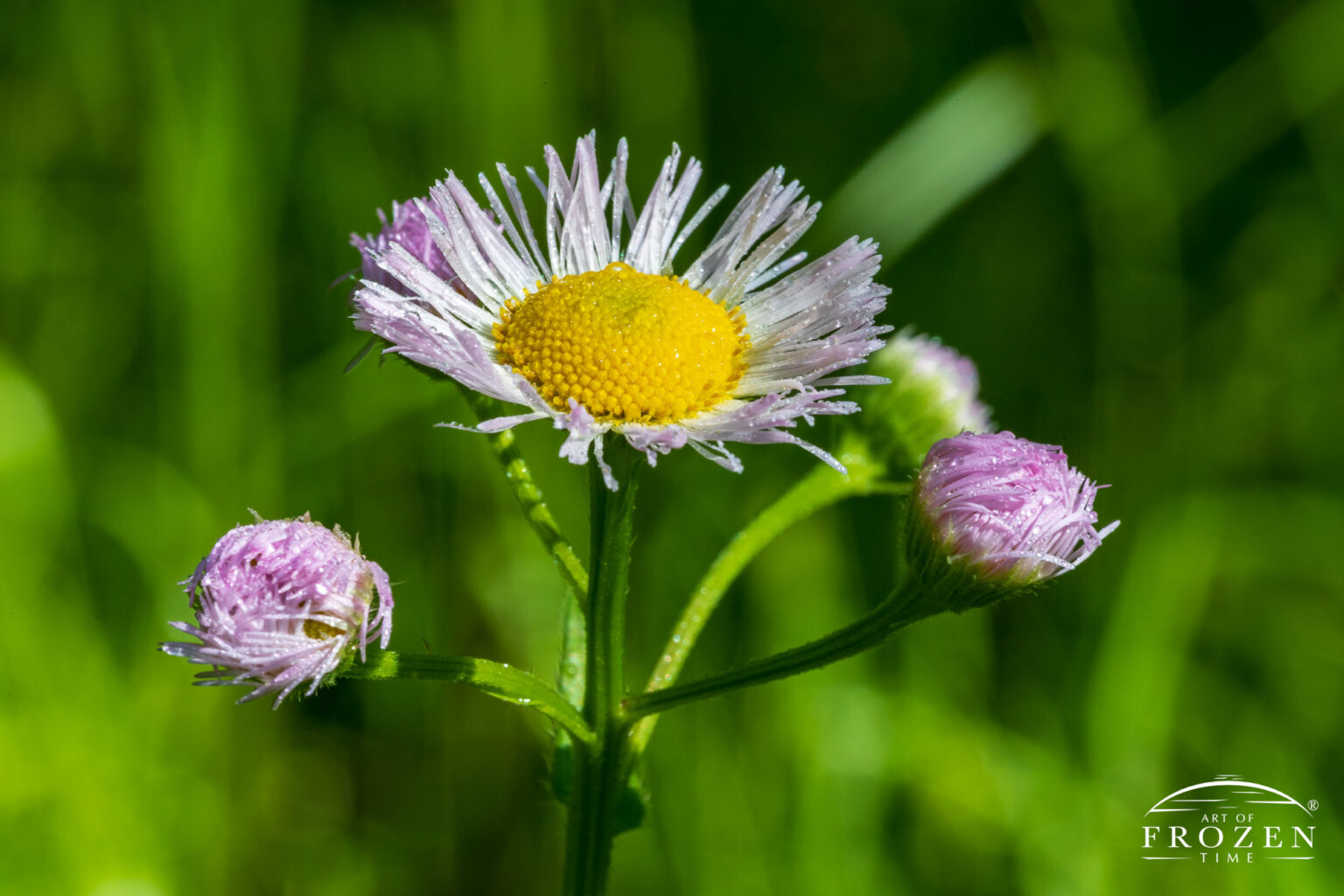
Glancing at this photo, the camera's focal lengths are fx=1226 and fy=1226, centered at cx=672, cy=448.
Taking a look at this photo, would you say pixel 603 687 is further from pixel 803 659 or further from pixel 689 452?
pixel 689 452

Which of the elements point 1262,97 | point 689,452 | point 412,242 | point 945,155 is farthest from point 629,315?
point 1262,97

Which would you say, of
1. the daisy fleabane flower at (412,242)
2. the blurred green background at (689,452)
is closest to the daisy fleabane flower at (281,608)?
the daisy fleabane flower at (412,242)

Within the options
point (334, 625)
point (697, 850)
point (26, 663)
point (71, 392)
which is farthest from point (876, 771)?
point (71, 392)

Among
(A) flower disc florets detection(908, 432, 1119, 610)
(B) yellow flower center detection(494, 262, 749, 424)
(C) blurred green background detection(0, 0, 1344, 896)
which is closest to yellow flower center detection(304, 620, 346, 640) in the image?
(B) yellow flower center detection(494, 262, 749, 424)

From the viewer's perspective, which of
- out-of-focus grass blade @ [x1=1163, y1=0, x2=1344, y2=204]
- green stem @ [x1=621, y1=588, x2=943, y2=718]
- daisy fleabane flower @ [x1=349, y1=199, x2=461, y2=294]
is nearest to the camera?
green stem @ [x1=621, y1=588, x2=943, y2=718]

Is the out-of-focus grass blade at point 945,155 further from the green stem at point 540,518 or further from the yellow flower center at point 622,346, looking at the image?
the green stem at point 540,518

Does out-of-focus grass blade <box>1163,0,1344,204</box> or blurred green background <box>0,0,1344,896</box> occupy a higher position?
out-of-focus grass blade <box>1163,0,1344,204</box>

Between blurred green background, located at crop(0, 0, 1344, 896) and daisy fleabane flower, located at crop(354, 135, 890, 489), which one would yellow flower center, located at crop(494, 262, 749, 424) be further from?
blurred green background, located at crop(0, 0, 1344, 896)

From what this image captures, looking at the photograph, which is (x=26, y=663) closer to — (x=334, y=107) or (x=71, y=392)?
(x=71, y=392)
